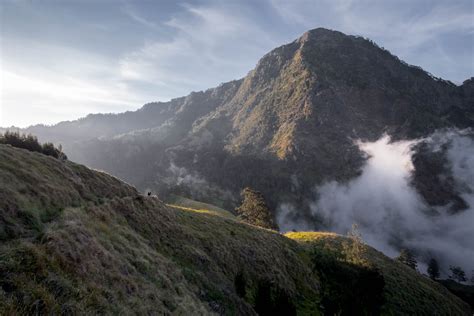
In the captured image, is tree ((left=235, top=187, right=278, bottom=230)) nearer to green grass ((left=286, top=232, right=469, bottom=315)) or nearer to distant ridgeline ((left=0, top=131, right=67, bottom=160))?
green grass ((left=286, top=232, right=469, bottom=315))

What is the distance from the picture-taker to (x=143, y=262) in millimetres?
22625

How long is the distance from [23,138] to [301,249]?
46.6 metres

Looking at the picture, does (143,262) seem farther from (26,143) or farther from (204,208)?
(204,208)

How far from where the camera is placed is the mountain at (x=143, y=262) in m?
13.4

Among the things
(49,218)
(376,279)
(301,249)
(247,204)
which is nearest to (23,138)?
(49,218)

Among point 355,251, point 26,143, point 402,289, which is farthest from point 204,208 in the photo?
point 26,143

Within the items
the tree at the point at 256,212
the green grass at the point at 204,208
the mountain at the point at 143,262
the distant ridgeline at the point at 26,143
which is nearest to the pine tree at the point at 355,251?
the mountain at the point at 143,262

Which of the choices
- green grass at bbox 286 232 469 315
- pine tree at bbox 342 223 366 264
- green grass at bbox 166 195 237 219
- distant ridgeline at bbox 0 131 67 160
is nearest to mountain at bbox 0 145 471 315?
green grass at bbox 286 232 469 315

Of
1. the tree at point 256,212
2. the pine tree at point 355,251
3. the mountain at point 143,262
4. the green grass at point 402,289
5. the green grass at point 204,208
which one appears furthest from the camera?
the tree at point 256,212

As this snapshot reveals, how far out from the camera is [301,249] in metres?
58.9

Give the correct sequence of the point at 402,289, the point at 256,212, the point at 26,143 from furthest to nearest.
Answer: the point at 256,212, the point at 402,289, the point at 26,143

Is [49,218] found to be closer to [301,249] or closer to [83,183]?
[83,183]

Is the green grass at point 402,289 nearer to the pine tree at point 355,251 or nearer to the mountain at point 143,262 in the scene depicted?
the mountain at point 143,262

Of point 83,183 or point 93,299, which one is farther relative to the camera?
point 83,183
